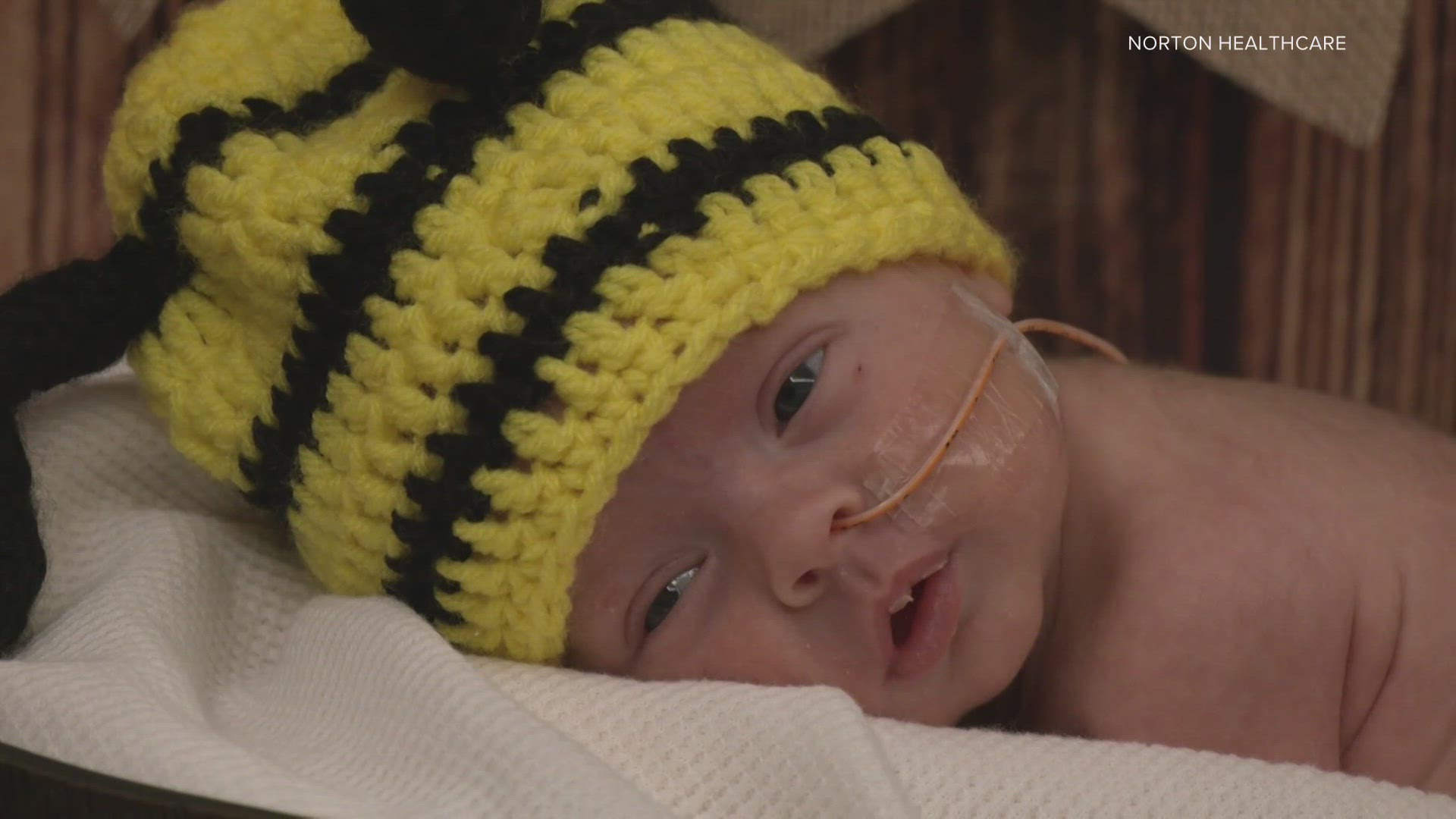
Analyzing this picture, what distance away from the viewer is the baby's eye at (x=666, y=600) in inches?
36.3

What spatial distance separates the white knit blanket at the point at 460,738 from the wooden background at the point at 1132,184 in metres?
0.67

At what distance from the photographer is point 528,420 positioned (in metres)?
0.83

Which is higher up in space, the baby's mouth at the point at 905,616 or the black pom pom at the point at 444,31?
the black pom pom at the point at 444,31

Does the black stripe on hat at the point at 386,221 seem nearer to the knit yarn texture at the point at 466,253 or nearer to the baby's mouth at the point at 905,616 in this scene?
the knit yarn texture at the point at 466,253

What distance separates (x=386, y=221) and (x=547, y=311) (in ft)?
0.39

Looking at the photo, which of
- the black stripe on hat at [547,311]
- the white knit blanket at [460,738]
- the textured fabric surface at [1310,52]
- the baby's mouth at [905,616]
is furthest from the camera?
the textured fabric surface at [1310,52]

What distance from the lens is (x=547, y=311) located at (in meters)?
0.83

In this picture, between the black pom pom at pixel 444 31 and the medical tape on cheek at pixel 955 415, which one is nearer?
the black pom pom at pixel 444 31

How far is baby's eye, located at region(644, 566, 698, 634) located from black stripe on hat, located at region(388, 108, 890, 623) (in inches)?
5.2

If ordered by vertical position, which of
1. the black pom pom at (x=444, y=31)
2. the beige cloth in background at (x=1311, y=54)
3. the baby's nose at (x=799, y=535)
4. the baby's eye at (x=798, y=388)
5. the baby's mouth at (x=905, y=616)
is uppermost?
the black pom pom at (x=444, y=31)

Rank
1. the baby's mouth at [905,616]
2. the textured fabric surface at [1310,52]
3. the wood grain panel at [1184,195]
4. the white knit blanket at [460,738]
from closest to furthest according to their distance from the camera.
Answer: the white knit blanket at [460,738] → the baby's mouth at [905,616] → the textured fabric surface at [1310,52] → the wood grain panel at [1184,195]

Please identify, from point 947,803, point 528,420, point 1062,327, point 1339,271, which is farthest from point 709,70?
point 1339,271

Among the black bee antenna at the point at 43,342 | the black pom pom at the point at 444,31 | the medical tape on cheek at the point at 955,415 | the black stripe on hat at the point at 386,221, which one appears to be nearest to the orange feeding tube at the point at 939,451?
the medical tape on cheek at the point at 955,415

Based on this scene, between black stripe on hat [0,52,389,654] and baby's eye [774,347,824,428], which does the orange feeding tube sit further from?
black stripe on hat [0,52,389,654]
